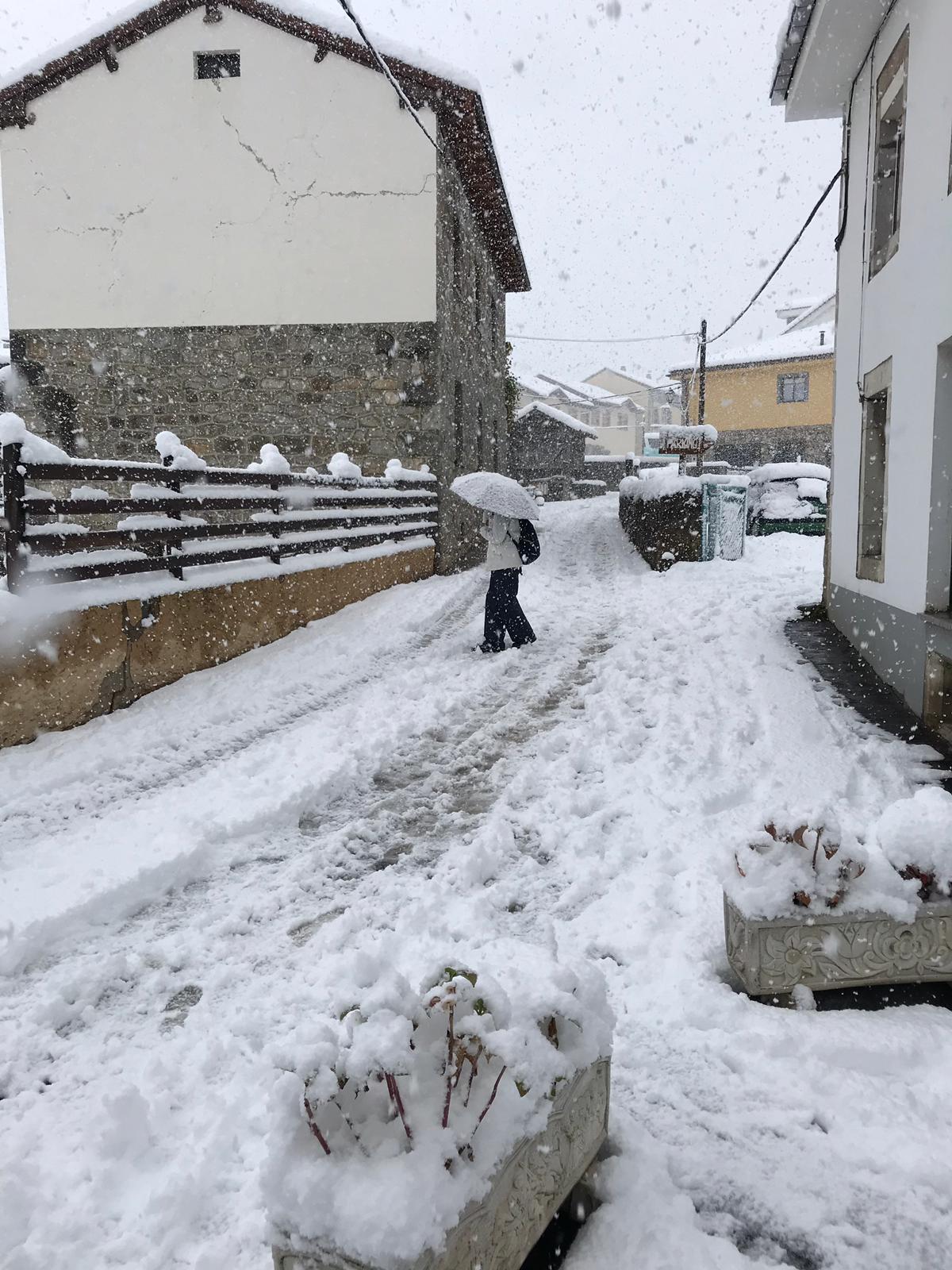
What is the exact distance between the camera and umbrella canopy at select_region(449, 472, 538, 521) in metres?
7.55

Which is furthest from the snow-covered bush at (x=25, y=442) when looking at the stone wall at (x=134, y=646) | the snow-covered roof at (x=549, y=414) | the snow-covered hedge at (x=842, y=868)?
the snow-covered roof at (x=549, y=414)

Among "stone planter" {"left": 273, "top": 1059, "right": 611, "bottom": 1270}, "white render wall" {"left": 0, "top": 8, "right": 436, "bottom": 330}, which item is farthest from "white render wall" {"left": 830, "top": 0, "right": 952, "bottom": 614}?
"white render wall" {"left": 0, "top": 8, "right": 436, "bottom": 330}

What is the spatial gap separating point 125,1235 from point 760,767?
3.84m

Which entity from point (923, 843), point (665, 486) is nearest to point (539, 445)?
point (665, 486)

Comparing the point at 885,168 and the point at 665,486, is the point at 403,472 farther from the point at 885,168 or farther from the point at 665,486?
the point at 885,168

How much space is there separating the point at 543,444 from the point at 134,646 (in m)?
36.8

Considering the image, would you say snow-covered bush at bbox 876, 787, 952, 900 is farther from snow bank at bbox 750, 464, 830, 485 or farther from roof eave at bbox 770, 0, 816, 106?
snow bank at bbox 750, 464, 830, 485

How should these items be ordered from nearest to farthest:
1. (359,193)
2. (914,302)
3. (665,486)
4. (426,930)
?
1. (426,930)
2. (914,302)
3. (359,193)
4. (665,486)

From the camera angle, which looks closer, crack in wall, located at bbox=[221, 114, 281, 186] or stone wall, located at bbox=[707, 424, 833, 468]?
crack in wall, located at bbox=[221, 114, 281, 186]

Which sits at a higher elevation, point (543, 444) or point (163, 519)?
point (543, 444)

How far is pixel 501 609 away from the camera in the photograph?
807 cm

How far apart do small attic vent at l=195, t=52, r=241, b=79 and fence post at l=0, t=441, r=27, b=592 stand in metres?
10.4

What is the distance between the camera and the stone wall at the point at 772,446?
38844 millimetres

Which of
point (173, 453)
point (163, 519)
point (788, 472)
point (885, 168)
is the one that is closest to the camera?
point (163, 519)
